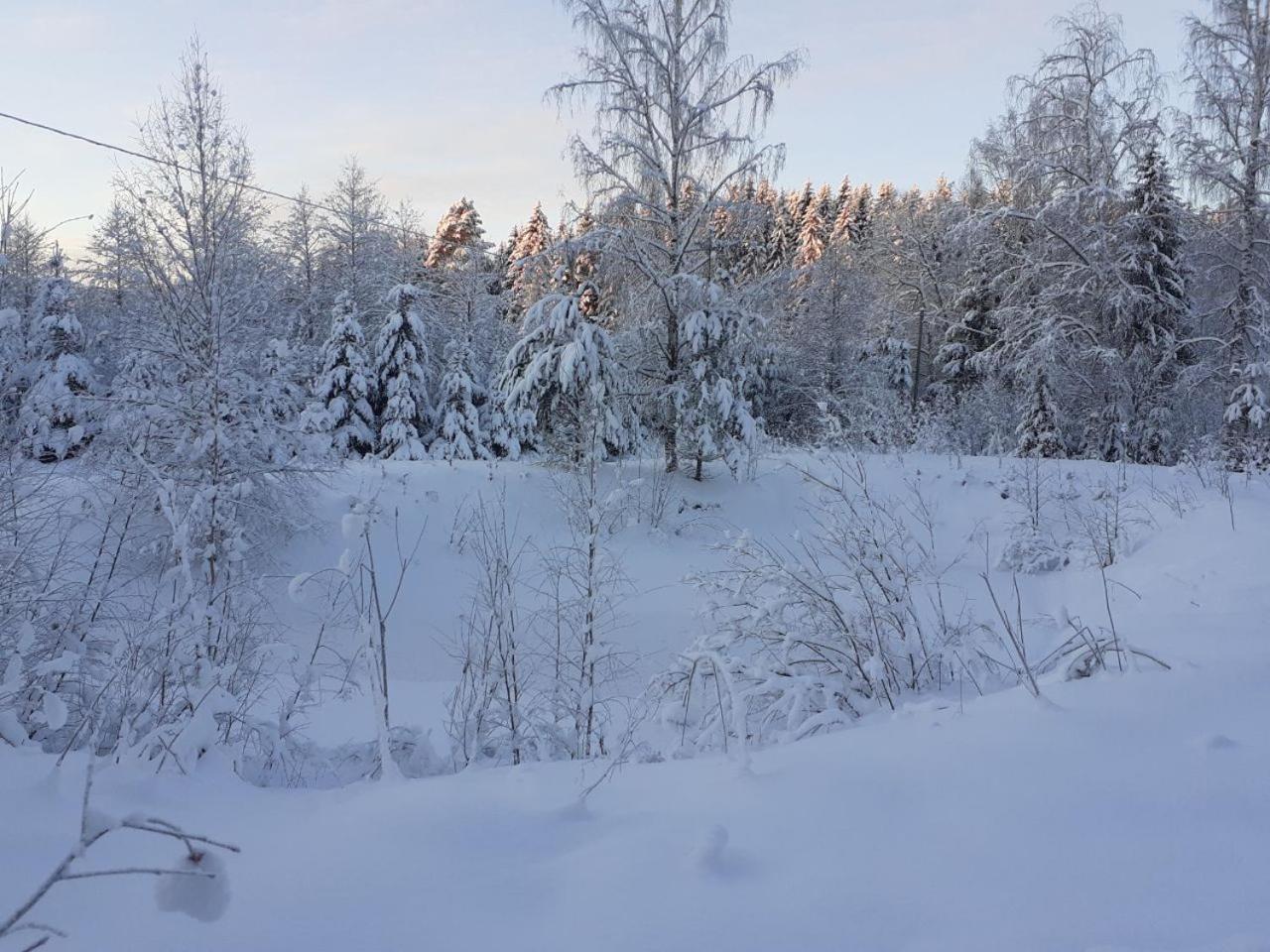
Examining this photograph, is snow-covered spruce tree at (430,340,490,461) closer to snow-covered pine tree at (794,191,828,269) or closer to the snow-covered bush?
the snow-covered bush

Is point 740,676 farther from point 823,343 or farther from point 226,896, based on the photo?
point 823,343

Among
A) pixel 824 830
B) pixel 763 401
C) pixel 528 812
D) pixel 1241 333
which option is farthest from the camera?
pixel 763 401

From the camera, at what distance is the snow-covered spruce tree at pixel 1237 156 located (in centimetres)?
1412

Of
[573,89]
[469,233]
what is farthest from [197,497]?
[469,233]

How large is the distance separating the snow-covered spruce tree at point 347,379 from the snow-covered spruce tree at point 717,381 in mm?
10615

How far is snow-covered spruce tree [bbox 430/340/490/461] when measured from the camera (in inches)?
783

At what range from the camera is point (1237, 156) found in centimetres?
1439

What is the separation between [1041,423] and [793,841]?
1768cm

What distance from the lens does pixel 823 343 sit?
2912 cm

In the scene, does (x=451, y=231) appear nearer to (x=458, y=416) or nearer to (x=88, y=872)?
(x=458, y=416)

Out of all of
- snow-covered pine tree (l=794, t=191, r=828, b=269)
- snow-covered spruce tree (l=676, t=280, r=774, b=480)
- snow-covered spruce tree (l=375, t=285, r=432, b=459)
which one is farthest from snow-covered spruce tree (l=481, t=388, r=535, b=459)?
snow-covered pine tree (l=794, t=191, r=828, b=269)

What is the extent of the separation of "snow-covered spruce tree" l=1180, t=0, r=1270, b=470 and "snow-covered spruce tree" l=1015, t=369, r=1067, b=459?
3.02 m

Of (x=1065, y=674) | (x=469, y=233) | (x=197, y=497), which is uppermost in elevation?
(x=469, y=233)

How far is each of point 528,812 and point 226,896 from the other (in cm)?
65
